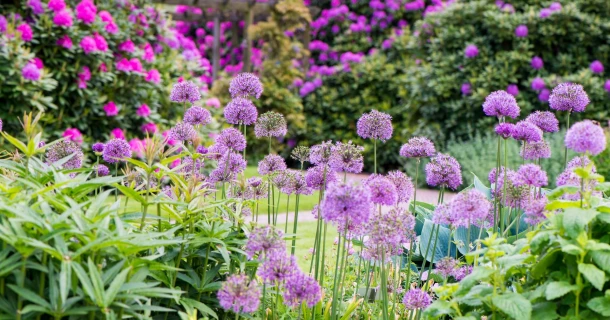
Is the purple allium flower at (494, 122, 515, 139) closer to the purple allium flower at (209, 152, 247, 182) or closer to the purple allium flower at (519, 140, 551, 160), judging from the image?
the purple allium flower at (519, 140, 551, 160)

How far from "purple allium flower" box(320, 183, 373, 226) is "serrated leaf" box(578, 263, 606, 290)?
591mm

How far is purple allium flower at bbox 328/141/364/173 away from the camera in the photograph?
8.04ft

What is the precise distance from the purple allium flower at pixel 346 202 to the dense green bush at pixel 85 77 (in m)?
5.17

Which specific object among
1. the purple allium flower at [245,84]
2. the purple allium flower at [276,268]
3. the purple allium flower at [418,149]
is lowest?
the purple allium flower at [276,268]

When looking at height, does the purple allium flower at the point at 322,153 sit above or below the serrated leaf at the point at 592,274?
above

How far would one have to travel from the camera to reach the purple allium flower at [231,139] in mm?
2680

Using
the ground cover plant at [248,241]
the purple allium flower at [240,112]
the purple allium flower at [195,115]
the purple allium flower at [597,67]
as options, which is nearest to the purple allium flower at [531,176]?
the ground cover plant at [248,241]

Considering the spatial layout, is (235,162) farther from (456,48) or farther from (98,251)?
(456,48)

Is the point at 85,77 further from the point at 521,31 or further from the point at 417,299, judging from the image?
the point at 417,299

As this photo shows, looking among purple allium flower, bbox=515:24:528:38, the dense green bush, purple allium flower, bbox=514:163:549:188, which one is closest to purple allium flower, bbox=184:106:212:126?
purple allium flower, bbox=514:163:549:188

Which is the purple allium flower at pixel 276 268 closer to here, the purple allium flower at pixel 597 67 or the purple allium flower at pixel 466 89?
the purple allium flower at pixel 466 89

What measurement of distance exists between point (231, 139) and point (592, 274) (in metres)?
1.38

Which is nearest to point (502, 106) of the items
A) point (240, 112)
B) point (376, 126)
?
point (376, 126)

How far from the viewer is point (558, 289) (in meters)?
1.89
